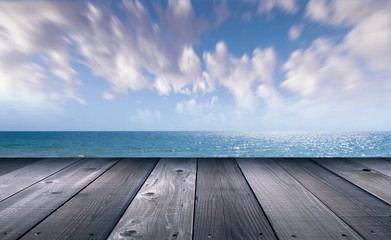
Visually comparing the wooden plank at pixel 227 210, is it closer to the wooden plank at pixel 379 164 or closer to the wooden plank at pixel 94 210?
the wooden plank at pixel 94 210

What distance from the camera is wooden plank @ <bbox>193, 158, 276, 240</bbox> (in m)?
0.62

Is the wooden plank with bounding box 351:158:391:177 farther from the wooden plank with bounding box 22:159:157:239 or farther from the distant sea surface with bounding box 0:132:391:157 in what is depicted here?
the distant sea surface with bounding box 0:132:391:157

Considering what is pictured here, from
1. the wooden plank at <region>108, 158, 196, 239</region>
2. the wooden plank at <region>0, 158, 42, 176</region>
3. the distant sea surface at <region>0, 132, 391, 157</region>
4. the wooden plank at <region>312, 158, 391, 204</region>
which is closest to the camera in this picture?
the wooden plank at <region>108, 158, 196, 239</region>

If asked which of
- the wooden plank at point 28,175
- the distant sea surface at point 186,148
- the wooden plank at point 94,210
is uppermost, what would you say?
the wooden plank at point 28,175

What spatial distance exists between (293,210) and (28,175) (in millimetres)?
1525

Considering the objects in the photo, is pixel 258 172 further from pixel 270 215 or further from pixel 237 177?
pixel 270 215

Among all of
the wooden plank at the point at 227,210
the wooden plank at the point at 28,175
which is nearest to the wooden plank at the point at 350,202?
the wooden plank at the point at 227,210

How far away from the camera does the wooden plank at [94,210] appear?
0.62m

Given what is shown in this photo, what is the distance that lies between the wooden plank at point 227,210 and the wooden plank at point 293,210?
0.04 meters

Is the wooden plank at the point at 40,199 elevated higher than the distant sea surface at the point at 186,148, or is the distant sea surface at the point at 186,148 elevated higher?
the wooden plank at the point at 40,199

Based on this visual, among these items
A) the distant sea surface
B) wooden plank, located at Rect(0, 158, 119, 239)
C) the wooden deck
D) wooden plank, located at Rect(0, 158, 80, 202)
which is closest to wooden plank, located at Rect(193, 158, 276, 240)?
the wooden deck

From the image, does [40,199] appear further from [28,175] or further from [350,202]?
[350,202]

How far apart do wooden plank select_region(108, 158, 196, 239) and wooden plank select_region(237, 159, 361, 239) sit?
0.32 meters

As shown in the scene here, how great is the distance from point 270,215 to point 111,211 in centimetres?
62
